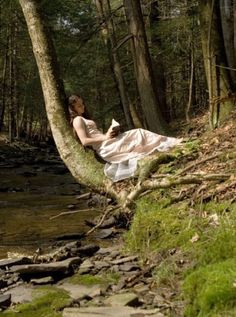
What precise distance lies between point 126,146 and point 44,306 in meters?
4.06

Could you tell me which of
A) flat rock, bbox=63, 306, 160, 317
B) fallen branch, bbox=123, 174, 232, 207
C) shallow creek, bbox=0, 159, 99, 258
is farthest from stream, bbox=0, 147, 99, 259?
flat rock, bbox=63, 306, 160, 317

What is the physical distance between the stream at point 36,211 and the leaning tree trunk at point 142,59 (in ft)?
8.31

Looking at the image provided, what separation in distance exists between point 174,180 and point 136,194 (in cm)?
65

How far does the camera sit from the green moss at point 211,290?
10.8 ft

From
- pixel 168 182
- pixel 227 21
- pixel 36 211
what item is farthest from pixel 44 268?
pixel 227 21

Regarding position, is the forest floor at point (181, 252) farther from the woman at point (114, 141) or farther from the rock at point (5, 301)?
the woman at point (114, 141)

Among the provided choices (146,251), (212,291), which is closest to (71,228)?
(146,251)

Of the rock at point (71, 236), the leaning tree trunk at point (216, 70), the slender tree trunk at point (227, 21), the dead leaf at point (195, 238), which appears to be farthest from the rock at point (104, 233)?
the slender tree trunk at point (227, 21)

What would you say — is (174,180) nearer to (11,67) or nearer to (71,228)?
(71,228)

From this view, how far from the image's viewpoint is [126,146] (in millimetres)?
7809

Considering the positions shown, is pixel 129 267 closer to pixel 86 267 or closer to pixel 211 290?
pixel 86 267

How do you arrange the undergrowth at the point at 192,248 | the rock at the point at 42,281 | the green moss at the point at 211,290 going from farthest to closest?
the rock at the point at 42,281 < the undergrowth at the point at 192,248 < the green moss at the point at 211,290

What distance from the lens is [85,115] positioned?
8.29 m

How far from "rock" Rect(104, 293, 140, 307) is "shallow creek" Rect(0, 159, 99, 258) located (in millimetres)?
2223
